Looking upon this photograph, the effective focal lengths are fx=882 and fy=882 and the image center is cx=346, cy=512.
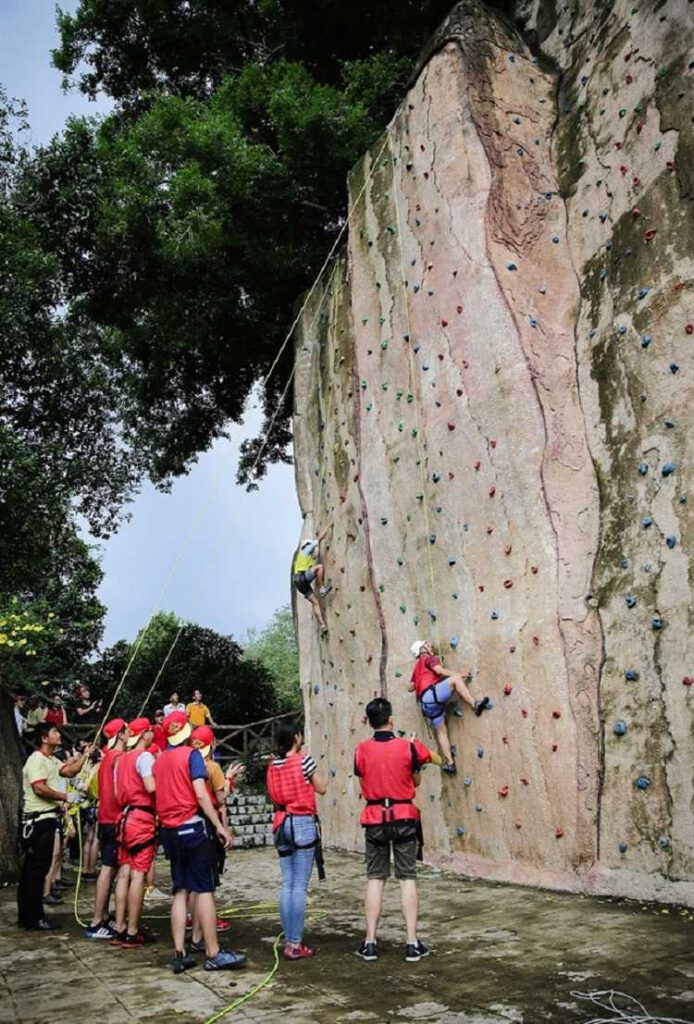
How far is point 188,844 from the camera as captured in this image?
5.87 m

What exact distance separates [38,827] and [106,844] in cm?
90

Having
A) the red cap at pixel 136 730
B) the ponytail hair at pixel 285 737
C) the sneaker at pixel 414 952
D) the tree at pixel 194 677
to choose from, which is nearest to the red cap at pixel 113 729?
the red cap at pixel 136 730

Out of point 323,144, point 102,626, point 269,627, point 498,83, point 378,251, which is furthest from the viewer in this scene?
point 269,627

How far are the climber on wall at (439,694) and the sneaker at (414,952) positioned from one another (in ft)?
10.8

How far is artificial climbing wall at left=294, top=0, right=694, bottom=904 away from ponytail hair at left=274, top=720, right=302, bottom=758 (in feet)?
9.27

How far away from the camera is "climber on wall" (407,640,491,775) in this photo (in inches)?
347

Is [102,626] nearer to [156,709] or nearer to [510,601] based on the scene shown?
[156,709]

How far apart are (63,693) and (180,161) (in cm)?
1062

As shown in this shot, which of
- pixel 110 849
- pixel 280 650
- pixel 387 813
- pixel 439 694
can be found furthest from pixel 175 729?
pixel 280 650

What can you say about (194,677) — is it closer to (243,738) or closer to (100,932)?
(243,738)

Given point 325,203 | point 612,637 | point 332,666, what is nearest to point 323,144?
point 325,203

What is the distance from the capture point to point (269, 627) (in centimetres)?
6219

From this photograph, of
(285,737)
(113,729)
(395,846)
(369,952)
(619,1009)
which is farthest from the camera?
(113,729)

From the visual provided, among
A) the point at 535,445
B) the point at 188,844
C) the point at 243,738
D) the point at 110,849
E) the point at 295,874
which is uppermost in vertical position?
the point at 535,445
